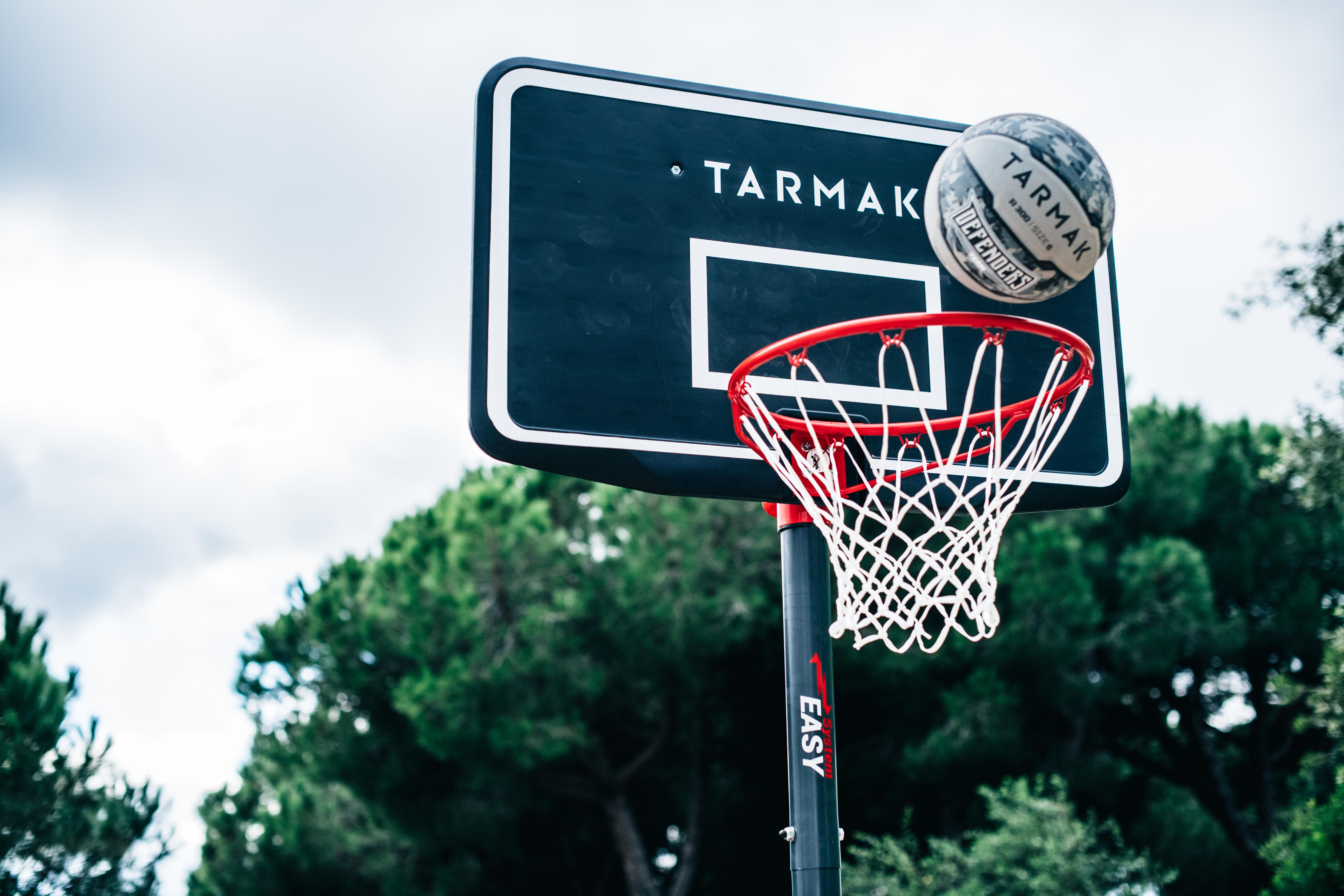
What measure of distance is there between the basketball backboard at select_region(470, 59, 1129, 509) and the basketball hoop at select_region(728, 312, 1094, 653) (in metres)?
0.08

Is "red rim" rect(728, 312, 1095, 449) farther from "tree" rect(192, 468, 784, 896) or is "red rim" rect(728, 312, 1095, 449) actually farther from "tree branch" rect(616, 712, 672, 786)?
"tree branch" rect(616, 712, 672, 786)

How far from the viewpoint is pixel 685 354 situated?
3109 millimetres

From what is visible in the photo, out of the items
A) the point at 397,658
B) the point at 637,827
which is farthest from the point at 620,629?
the point at 637,827

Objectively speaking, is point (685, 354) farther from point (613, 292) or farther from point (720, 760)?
point (720, 760)

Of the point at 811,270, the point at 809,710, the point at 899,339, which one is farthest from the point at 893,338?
the point at 809,710

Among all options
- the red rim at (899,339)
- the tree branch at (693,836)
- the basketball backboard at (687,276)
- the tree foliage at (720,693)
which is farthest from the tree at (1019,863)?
the red rim at (899,339)

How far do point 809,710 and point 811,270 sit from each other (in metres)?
1.24

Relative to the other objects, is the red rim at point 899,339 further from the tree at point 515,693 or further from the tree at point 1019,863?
the tree at point 515,693

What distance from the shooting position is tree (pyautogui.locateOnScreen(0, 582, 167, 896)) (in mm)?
9414

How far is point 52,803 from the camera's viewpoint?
9.59 m

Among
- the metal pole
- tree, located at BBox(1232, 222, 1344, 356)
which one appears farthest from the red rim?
tree, located at BBox(1232, 222, 1344, 356)

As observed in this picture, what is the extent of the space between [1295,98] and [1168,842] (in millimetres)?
7682

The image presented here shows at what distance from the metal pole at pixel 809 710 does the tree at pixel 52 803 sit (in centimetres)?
882

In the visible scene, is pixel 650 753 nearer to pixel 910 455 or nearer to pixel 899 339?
pixel 910 455
